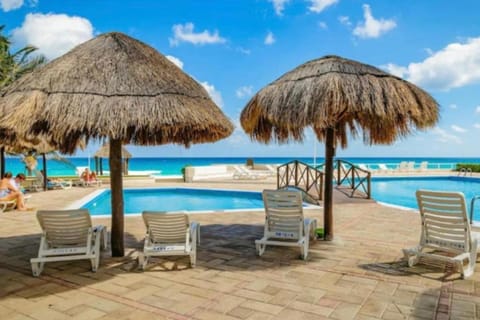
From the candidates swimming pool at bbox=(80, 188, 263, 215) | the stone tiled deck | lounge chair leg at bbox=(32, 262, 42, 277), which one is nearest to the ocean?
swimming pool at bbox=(80, 188, 263, 215)

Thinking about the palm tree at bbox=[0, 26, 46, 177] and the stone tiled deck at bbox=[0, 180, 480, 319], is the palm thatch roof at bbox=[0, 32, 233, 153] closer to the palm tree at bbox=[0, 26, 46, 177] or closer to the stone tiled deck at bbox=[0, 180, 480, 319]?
the stone tiled deck at bbox=[0, 180, 480, 319]

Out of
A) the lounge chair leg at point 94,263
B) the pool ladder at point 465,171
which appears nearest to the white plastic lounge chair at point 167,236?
the lounge chair leg at point 94,263

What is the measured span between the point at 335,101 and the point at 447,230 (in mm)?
2169

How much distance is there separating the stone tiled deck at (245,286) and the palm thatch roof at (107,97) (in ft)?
5.80

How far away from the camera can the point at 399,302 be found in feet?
10.5

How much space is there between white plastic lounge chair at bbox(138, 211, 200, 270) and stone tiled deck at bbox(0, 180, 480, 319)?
9.7 inches

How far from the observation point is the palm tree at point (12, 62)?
12.7 meters

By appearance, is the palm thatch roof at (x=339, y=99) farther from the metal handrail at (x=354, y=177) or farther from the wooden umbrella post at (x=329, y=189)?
the metal handrail at (x=354, y=177)

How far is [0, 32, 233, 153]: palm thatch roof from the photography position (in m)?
3.72

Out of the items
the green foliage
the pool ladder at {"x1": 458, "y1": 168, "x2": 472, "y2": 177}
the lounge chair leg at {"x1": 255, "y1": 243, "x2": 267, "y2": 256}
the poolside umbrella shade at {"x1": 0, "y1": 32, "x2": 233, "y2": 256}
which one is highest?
the poolside umbrella shade at {"x1": 0, "y1": 32, "x2": 233, "y2": 256}

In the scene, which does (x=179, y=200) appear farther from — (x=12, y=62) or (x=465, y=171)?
(x=465, y=171)

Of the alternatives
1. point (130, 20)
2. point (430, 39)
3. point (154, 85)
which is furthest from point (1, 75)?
point (430, 39)

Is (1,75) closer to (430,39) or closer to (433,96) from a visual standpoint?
(433,96)

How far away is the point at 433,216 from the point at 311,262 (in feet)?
5.53
